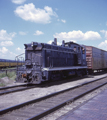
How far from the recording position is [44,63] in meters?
10.5

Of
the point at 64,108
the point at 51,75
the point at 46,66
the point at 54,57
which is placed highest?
the point at 54,57

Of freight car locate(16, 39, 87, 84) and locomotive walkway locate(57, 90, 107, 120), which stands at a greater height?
freight car locate(16, 39, 87, 84)

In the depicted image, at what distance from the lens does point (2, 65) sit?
36875 millimetres

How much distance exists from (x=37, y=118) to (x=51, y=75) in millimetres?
6489

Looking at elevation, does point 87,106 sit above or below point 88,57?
below

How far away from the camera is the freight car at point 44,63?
9.72 m

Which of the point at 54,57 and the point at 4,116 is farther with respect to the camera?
the point at 54,57

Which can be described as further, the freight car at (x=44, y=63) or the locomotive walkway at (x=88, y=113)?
the freight car at (x=44, y=63)

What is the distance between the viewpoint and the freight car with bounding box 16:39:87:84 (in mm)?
9719

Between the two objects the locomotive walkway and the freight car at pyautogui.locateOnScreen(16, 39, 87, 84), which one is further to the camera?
the freight car at pyautogui.locateOnScreen(16, 39, 87, 84)

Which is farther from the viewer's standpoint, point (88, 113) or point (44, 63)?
point (44, 63)

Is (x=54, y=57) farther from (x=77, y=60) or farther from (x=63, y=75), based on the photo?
(x=77, y=60)

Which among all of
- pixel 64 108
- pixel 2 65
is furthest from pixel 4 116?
pixel 2 65

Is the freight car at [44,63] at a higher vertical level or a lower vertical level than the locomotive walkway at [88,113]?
higher
